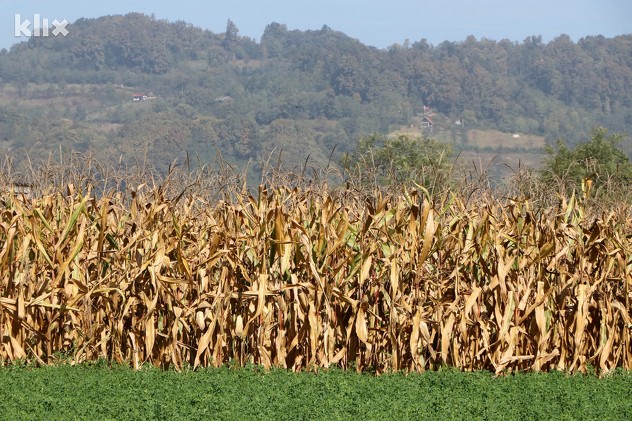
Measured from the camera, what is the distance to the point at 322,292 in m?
6.79

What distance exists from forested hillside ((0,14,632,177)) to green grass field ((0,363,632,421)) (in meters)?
103

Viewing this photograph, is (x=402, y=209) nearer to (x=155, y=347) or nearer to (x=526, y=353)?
(x=526, y=353)

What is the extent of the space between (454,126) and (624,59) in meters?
47.3

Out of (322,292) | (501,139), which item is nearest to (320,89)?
(501,139)

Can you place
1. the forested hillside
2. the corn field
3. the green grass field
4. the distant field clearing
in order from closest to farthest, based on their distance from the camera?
the green grass field, the corn field, the distant field clearing, the forested hillside

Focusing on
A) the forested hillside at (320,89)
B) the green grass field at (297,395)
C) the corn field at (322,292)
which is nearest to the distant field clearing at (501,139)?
the forested hillside at (320,89)

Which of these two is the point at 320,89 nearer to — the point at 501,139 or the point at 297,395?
the point at 501,139

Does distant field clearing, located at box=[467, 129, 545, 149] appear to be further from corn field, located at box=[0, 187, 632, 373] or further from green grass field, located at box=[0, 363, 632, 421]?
green grass field, located at box=[0, 363, 632, 421]

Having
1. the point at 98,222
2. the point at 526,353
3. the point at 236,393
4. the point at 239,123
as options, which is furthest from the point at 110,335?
the point at 239,123

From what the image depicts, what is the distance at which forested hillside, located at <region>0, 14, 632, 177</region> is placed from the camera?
137 meters

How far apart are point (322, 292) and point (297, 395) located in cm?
97

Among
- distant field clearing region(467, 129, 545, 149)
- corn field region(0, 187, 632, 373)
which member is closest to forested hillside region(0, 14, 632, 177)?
distant field clearing region(467, 129, 545, 149)

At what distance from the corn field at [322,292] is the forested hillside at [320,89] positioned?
102736mm

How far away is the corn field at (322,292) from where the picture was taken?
22.3 ft
